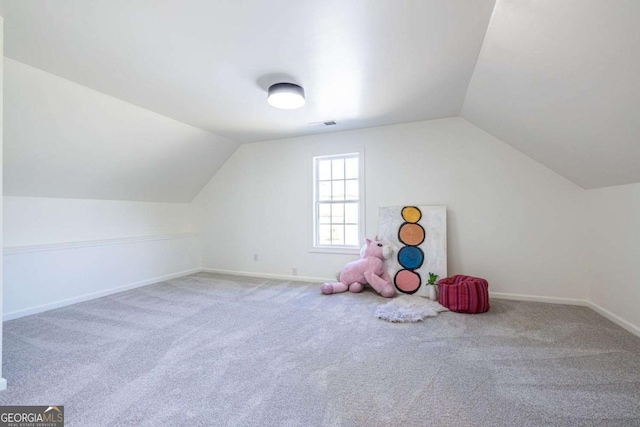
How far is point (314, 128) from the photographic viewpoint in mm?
4250

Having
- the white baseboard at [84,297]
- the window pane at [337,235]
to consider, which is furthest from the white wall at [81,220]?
the window pane at [337,235]

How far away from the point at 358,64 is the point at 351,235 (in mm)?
2646

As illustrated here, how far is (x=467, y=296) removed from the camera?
312 cm

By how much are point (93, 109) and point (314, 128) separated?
8.65 feet

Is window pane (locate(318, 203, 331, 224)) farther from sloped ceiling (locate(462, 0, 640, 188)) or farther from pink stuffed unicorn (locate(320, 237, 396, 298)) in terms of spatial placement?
sloped ceiling (locate(462, 0, 640, 188))

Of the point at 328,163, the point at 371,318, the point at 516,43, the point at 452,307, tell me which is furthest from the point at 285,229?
the point at 516,43

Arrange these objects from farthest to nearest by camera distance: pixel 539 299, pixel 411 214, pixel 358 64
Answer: pixel 411 214 → pixel 539 299 → pixel 358 64

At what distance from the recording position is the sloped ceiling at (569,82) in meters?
1.52

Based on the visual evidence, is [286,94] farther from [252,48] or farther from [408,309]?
[408,309]

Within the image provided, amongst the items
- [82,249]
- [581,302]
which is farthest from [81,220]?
[581,302]

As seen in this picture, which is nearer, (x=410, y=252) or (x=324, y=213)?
(x=410, y=252)

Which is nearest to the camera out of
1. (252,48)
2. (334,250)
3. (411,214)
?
(252,48)

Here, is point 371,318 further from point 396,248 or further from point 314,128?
point 314,128

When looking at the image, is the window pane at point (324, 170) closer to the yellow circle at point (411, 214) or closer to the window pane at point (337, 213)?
the window pane at point (337, 213)
